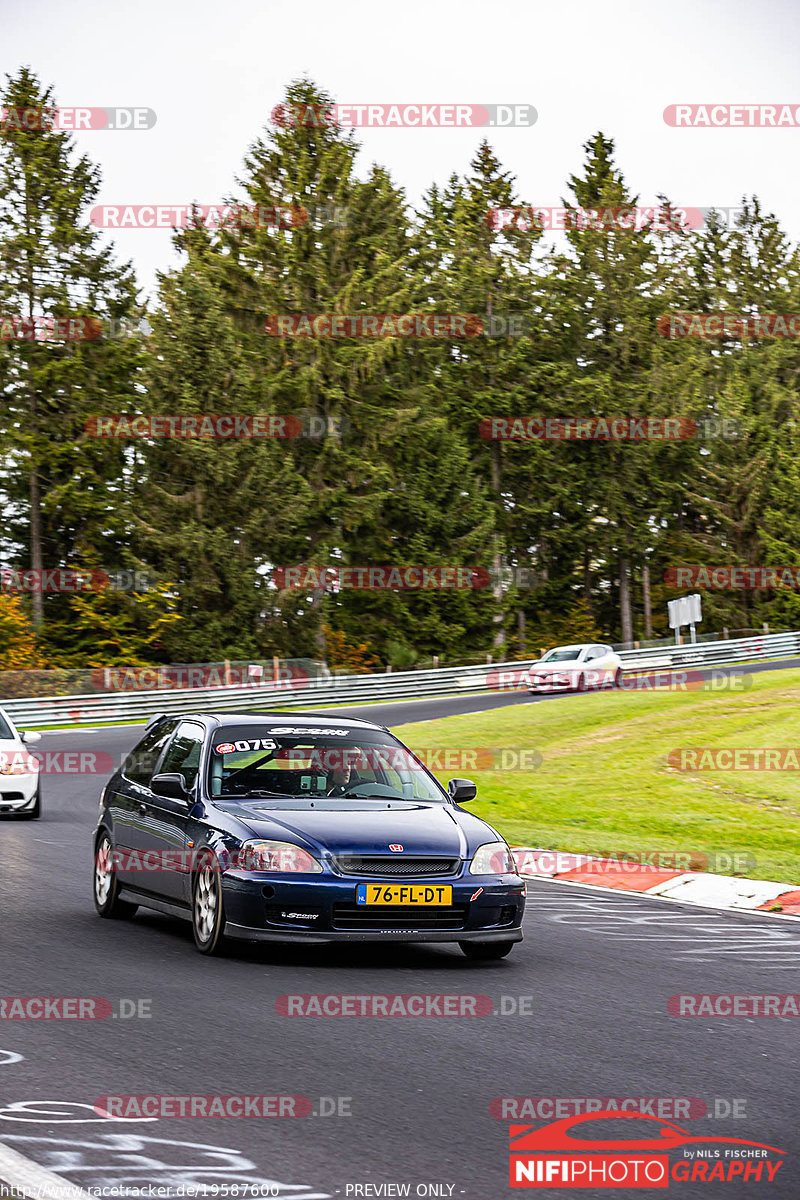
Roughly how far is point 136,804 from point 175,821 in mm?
872

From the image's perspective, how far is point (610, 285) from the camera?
66938mm

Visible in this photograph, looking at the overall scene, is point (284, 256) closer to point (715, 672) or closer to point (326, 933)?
point (715, 672)

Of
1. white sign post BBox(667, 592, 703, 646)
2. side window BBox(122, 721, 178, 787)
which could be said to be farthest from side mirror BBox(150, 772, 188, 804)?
white sign post BBox(667, 592, 703, 646)

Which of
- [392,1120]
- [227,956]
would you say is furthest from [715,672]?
[392,1120]

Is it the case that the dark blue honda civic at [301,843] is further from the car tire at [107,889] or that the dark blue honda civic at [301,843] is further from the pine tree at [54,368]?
the pine tree at [54,368]

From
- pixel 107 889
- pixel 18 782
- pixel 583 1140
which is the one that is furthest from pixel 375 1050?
pixel 18 782

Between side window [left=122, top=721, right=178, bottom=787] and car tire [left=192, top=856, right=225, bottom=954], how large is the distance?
5.24ft

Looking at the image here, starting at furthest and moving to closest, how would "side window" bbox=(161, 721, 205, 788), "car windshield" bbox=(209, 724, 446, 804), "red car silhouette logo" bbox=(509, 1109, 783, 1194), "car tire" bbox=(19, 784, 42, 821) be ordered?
1. "car tire" bbox=(19, 784, 42, 821)
2. "side window" bbox=(161, 721, 205, 788)
3. "car windshield" bbox=(209, 724, 446, 804)
4. "red car silhouette logo" bbox=(509, 1109, 783, 1194)

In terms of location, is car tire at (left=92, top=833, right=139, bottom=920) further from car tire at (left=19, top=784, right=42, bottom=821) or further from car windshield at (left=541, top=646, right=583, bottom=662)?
car windshield at (left=541, top=646, right=583, bottom=662)

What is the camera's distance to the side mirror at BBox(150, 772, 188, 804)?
372 inches

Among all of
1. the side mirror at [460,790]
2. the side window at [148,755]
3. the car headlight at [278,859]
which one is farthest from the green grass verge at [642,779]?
the car headlight at [278,859]

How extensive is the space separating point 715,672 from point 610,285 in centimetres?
2864

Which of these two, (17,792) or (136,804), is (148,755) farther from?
(17,792)

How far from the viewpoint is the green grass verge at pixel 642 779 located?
15852 mm
